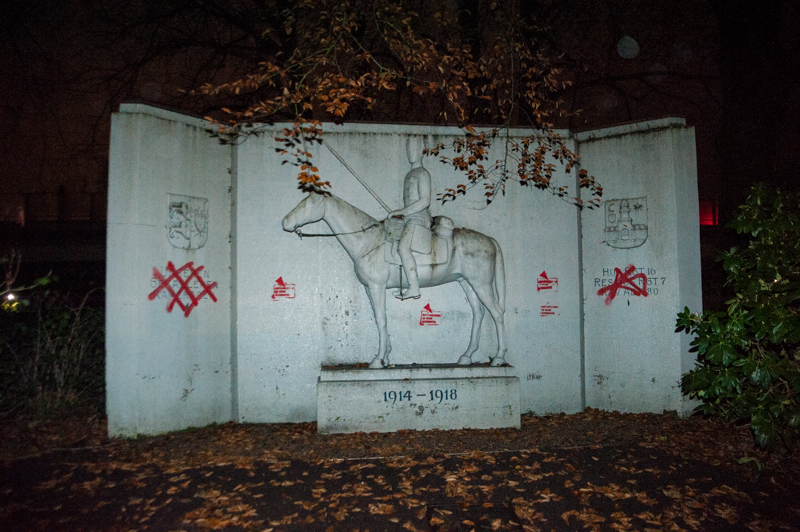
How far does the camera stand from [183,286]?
641 cm

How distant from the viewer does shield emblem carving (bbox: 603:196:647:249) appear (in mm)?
6926

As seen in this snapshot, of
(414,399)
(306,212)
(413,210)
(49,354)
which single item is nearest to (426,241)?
(413,210)

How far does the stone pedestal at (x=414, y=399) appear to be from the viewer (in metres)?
6.04

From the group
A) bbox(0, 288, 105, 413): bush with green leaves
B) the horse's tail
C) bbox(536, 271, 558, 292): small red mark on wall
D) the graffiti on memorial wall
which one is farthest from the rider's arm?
bbox(0, 288, 105, 413): bush with green leaves

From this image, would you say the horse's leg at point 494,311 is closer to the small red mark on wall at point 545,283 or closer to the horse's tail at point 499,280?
the horse's tail at point 499,280

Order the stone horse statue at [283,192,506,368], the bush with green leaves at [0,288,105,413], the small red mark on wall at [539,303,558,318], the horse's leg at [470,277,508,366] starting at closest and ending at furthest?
the stone horse statue at [283,192,506,368], the bush with green leaves at [0,288,105,413], the horse's leg at [470,277,508,366], the small red mark on wall at [539,303,558,318]

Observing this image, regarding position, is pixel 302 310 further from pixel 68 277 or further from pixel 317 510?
pixel 68 277

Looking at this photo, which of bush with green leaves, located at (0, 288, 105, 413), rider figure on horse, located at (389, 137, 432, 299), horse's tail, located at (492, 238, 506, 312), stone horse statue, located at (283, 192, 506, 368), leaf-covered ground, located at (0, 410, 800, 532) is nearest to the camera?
leaf-covered ground, located at (0, 410, 800, 532)

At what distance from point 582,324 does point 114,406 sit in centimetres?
604

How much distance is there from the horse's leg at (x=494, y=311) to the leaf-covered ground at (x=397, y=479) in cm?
95

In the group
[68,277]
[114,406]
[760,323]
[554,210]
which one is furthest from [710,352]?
[68,277]

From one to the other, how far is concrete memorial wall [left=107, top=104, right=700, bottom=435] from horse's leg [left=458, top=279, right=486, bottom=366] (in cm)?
22

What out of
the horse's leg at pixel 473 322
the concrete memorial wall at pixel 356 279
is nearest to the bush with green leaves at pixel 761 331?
the concrete memorial wall at pixel 356 279

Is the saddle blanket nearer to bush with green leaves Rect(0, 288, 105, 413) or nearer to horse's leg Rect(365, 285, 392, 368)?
horse's leg Rect(365, 285, 392, 368)
